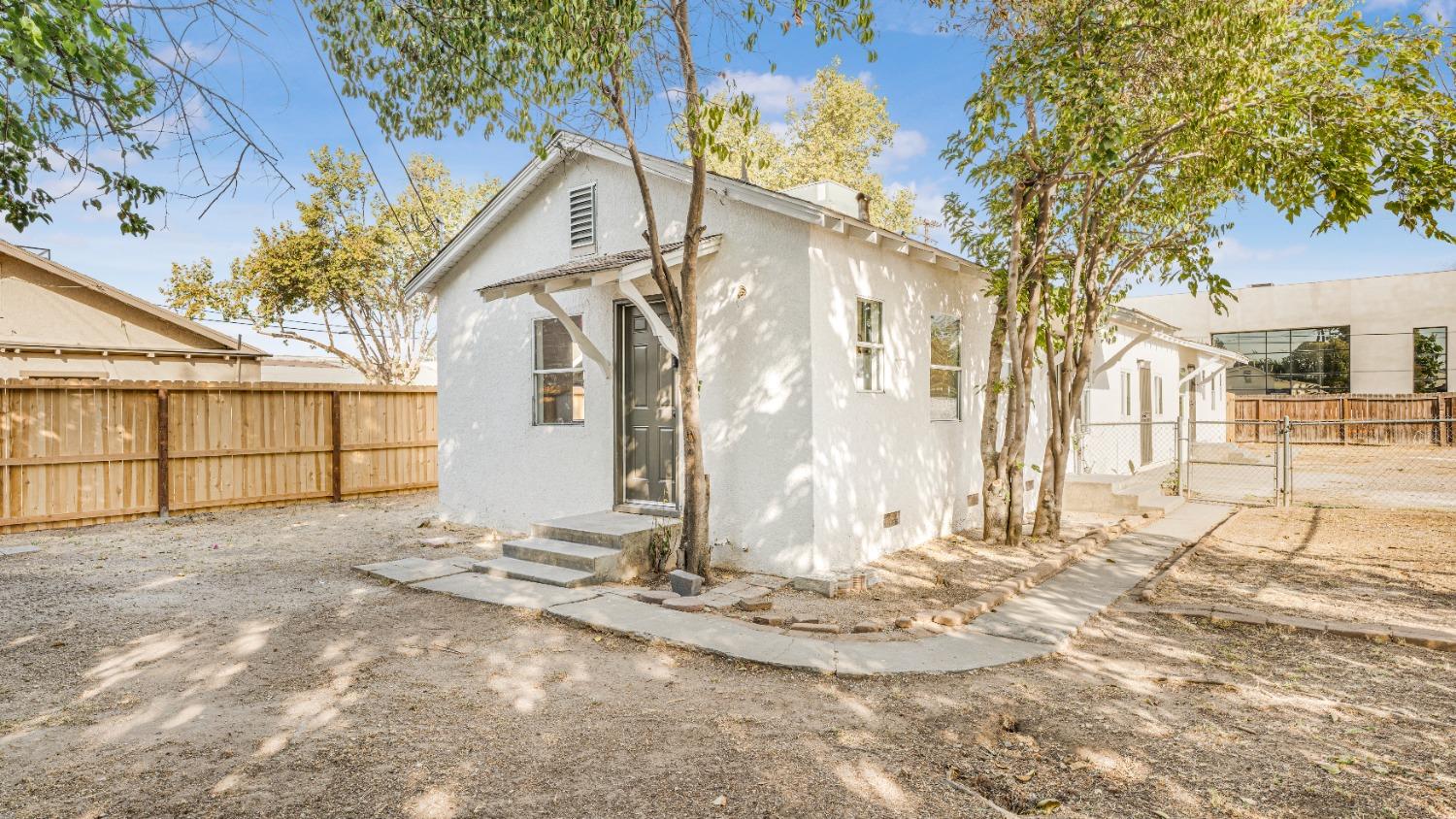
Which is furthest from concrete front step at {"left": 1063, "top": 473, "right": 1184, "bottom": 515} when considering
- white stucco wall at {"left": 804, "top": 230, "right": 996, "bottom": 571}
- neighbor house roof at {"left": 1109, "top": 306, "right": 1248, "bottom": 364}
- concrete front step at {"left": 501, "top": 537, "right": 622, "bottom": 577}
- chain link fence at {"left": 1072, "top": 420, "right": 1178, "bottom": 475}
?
concrete front step at {"left": 501, "top": 537, "right": 622, "bottom": 577}

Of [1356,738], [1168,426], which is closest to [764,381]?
[1356,738]

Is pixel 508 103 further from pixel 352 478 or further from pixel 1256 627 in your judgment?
pixel 352 478

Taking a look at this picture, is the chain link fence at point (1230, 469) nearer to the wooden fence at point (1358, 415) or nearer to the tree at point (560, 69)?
the wooden fence at point (1358, 415)

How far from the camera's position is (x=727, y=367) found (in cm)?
766

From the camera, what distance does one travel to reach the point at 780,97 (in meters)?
27.3

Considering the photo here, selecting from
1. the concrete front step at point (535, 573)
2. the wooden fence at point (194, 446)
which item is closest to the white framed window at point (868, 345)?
the concrete front step at point (535, 573)

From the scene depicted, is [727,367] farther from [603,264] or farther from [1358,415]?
[1358,415]

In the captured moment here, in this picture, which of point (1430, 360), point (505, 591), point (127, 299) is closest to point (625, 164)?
point (505, 591)

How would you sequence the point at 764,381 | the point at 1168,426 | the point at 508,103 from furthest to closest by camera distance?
the point at 1168,426
the point at 764,381
the point at 508,103

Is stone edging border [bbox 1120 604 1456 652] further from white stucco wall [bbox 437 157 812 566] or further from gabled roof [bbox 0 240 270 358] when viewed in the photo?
gabled roof [bbox 0 240 270 358]

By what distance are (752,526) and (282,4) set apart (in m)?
5.39

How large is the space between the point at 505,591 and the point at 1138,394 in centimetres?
1490

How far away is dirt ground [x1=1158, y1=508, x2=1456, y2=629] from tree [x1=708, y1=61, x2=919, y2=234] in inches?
727

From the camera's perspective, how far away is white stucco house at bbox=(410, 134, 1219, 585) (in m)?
7.18
